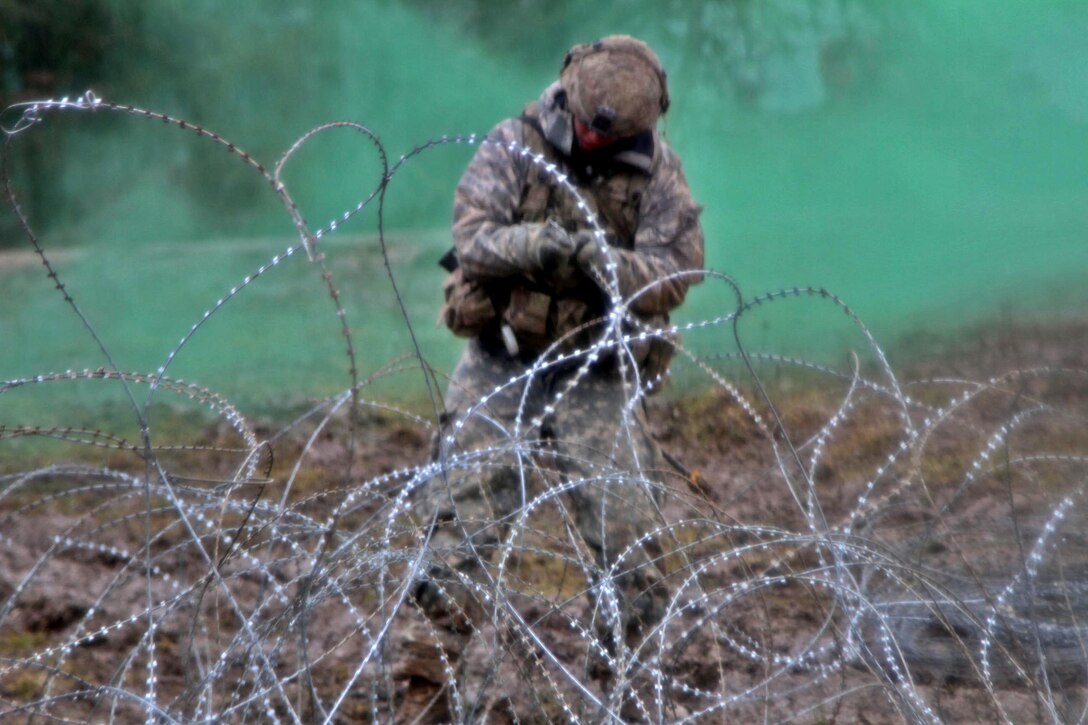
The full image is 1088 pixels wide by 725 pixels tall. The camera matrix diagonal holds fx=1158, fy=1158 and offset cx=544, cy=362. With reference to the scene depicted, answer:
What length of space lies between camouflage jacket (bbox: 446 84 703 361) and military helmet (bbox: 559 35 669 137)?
0.10m

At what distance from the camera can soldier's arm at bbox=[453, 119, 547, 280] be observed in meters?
3.06

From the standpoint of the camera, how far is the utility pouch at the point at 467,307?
3240 millimetres

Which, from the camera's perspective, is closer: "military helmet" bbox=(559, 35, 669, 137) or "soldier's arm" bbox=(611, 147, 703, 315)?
"military helmet" bbox=(559, 35, 669, 137)

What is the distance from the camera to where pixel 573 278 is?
120 inches

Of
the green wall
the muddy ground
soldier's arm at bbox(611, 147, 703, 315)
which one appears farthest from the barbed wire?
the green wall

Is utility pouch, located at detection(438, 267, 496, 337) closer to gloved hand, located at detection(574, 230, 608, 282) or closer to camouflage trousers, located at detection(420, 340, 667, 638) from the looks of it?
camouflage trousers, located at detection(420, 340, 667, 638)

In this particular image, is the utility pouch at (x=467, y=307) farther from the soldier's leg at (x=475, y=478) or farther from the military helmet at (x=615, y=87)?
the military helmet at (x=615, y=87)

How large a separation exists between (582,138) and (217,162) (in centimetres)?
540

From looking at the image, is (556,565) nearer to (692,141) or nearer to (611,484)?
(611,484)

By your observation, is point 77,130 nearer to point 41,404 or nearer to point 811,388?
point 41,404

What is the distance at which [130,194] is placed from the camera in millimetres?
7824

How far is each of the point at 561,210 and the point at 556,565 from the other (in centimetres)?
179

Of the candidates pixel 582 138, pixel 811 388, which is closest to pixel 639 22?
pixel 811 388

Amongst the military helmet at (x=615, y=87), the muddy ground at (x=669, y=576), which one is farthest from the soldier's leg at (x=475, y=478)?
the military helmet at (x=615, y=87)
